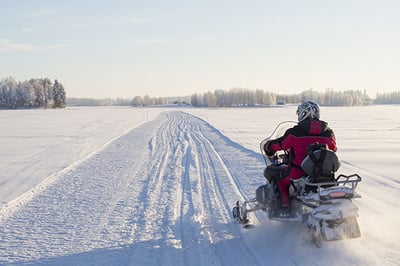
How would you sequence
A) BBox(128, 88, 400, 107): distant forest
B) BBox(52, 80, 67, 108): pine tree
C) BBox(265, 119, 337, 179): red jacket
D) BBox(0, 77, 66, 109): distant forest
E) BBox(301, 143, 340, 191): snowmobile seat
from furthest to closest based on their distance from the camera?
BBox(128, 88, 400, 107): distant forest → BBox(52, 80, 67, 108): pine tree → BBox(0, 77, 66, 109): distant forest → BBox(265, 119, 337, 179): red jacket → BBox(301, 143, 340, 191): snowmobile seat

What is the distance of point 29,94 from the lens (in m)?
Result: 107

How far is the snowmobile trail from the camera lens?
5012mm

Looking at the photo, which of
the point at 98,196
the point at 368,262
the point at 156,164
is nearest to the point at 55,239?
the point at 98,196

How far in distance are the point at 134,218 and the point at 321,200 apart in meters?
3.06

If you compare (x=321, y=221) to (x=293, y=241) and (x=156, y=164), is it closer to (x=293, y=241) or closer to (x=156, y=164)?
(x=293, y=241)

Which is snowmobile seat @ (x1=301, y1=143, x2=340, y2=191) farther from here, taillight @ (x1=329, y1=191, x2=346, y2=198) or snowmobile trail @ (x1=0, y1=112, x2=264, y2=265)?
snowmobile trail @ (x1=0, y1=112, x2=264, y2=265)

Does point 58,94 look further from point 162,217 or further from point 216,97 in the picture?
point 162,217

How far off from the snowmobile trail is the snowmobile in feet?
2.34

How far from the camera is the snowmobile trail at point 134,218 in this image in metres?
5.01

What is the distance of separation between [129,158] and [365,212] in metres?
8.57

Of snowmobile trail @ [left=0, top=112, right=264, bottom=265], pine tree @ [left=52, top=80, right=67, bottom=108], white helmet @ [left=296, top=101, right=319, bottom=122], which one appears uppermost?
pine tree @ [left=52, top=80, right=67, bottom=108]

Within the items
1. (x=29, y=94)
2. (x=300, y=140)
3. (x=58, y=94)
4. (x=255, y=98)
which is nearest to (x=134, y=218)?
(x=300, y=140)

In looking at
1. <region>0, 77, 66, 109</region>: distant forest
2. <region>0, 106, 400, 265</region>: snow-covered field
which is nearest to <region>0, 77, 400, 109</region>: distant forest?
<region>0, 77, 66, 109</region>: distant forest

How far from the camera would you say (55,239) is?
565 cm
